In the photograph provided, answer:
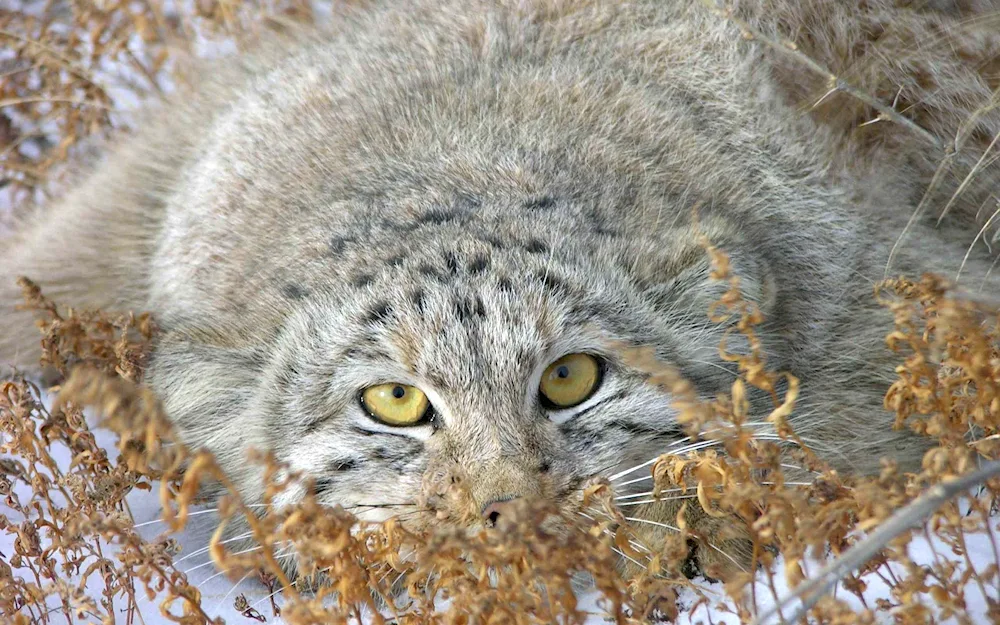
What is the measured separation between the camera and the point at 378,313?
2939 millimetres

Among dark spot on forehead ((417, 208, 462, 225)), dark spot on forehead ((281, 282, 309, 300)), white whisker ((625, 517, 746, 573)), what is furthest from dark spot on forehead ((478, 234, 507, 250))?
white whisker ((625, 517, 746, 573))

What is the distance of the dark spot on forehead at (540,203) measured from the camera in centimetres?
318

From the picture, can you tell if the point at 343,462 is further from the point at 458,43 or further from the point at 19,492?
the point at 458,43

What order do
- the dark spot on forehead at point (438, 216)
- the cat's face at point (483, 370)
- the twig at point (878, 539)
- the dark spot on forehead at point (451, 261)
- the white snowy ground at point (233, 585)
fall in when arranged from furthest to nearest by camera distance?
the dark spot on forehead at point (438, 216), the dark spot on forehead at point (451, 261), the cat's face at point (483, 370), the white snowy ground at point (233, 585), the twig at point (878, 539)

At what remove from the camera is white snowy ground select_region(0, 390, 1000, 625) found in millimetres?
2693

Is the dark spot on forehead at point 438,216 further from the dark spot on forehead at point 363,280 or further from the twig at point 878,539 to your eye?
the twig at point 878,539

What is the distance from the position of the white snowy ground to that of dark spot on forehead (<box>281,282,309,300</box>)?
75 cm

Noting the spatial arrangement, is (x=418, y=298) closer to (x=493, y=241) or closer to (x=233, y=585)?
(x=493, y=241)

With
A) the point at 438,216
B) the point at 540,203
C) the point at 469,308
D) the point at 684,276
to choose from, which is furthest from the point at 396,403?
the point at 684,276

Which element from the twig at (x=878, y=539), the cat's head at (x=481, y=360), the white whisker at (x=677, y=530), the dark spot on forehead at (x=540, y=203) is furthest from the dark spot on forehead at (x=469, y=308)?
the twig at (x=878, y=539)

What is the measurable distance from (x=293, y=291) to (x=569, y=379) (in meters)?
0.85

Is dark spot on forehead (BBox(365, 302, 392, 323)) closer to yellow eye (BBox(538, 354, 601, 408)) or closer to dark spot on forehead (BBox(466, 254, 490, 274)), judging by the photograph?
dark spot on forehead (BBox(466, 254, 490, 274))

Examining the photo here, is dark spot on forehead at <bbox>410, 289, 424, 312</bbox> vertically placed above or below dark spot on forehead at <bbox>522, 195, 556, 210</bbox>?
above

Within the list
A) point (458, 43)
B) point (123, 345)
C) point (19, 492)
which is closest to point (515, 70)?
point (458, 43)
